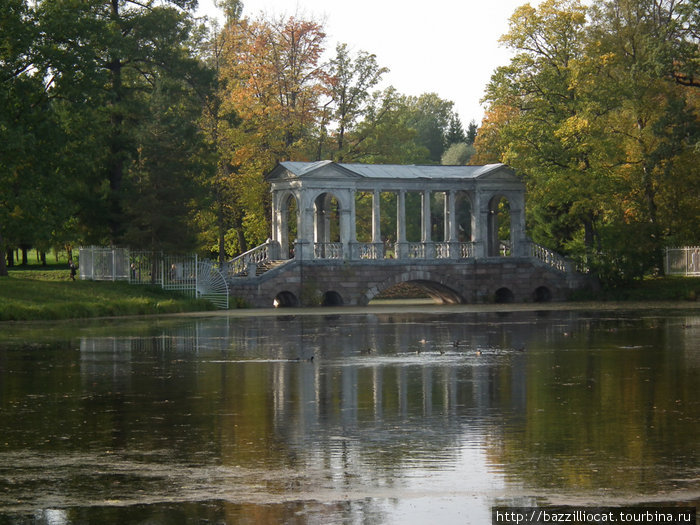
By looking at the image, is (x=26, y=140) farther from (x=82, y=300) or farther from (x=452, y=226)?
(x=452, y=226)

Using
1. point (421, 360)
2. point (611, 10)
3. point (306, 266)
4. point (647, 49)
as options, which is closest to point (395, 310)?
point (306, 266)

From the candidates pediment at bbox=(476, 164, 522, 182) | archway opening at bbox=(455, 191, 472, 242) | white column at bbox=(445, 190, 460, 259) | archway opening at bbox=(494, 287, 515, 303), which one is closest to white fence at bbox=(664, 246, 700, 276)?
archway opening at bbox=(494, 287, 515, 303)

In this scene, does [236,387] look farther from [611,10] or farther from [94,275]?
[611,10]

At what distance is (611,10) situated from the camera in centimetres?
6831

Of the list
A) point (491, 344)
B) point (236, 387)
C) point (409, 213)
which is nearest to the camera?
point (236, 387)

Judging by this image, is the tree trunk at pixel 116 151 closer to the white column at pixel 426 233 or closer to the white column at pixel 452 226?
the white column at pixel 426 233

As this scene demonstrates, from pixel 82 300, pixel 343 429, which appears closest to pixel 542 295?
pixel 82 300

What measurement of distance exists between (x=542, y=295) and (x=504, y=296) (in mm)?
2009

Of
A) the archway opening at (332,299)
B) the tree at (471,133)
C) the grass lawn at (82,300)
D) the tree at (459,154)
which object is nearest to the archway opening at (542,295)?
the archway opening at (332,299)

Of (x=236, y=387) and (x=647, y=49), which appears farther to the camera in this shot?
(x=647, y=49)

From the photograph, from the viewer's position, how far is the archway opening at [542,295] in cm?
5716

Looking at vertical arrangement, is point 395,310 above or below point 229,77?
below

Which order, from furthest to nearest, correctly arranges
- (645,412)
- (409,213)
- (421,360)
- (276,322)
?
(409,213) < (276,322) < (421,360) < (645,412)

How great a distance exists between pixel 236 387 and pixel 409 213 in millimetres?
70139
